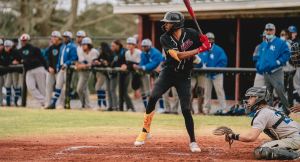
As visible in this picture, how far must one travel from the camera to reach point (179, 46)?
938cm

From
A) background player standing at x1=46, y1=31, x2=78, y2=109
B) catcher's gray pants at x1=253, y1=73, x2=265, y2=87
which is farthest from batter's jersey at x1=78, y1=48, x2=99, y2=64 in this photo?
catcher's gray pants at x1=253, y1=73, x2=265, y2=87

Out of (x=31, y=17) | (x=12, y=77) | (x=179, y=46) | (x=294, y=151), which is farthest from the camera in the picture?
(x=31, y=17)

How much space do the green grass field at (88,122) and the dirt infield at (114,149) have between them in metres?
1.00

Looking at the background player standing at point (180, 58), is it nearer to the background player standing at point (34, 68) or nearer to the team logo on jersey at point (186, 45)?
the team logo on jersey at point (186, 45)

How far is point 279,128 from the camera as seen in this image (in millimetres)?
8398

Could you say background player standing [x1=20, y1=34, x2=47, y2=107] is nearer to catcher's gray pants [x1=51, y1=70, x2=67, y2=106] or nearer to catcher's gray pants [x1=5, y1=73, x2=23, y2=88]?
catcher's gray pants [x1=51, y1=70, x2=67, y2=106]

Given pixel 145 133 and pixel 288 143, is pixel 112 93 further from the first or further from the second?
pixel 288 143

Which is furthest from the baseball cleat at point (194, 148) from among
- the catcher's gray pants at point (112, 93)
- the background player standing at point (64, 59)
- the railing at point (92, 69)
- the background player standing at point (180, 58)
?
the background player standing at point (64, 59)

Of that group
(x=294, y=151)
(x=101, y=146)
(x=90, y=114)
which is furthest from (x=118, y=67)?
(x=294, y=151)

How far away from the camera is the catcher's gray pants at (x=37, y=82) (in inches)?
716

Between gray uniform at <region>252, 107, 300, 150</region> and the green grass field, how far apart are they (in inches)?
139

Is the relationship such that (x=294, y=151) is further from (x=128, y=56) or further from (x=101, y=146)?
(x=128, y=56)

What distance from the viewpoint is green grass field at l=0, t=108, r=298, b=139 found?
1222 centimetres

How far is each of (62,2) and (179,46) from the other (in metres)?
26.5
